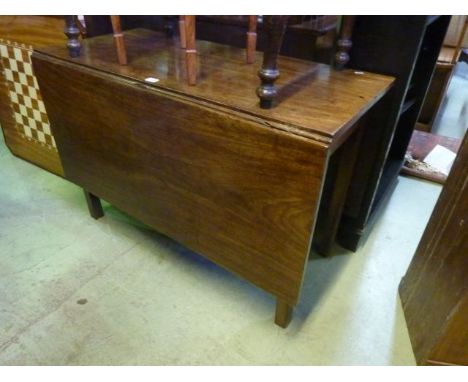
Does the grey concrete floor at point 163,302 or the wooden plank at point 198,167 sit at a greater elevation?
the wooden plank at point 198,167

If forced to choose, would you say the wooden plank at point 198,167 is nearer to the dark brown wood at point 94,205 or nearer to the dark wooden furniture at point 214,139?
the dark wooden furniture at point 214,139

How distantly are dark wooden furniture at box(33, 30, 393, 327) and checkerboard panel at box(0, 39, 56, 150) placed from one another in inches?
16.7

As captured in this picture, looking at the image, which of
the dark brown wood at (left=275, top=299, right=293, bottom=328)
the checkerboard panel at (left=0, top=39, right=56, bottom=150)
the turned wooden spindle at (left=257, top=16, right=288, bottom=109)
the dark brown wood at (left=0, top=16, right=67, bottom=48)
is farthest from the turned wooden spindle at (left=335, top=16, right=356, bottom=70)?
the checkerboard panel at (left=0, top=39, right=56, bottom=150)

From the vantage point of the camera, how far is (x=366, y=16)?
1015 millimetres

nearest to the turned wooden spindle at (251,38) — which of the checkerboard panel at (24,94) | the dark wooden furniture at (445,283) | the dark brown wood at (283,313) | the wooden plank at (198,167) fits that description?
the wooden plank at (198,167)

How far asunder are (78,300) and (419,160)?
1.83 meters

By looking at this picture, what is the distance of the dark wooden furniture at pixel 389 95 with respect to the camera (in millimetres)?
1005

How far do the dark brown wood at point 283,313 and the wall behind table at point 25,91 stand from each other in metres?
1.29

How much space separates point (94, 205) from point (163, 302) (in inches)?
22.0

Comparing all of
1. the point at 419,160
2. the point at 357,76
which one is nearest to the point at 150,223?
the point at 357,76

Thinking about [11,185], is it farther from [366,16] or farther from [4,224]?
[366,16]

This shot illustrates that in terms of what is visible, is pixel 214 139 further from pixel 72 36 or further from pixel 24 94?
pixel 24 94

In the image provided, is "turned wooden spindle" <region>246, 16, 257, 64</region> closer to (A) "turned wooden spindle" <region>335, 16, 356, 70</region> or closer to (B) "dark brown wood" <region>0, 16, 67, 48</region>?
(A) "turned wooden spindle" <region>335, 16, 356, 70</region>

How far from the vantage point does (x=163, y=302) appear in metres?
1.21
